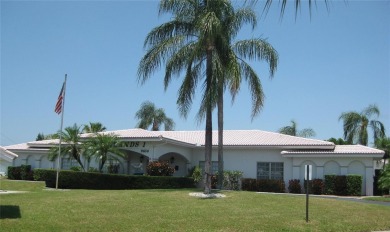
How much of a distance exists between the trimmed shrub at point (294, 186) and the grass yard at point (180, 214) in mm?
8305

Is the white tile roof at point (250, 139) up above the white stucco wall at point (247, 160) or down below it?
above

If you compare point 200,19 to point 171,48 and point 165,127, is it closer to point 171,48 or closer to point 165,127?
point 171,48

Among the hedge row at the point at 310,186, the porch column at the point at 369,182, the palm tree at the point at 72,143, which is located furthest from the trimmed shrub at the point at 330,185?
the palm tree at the point at 72,143

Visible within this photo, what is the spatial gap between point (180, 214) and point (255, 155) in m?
16.9

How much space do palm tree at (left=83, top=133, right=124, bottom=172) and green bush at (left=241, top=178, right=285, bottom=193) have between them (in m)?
8.51

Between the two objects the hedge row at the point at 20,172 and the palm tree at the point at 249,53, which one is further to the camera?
the hedge row at the point at 20,172

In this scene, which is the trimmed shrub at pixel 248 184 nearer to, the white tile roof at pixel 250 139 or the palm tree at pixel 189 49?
the white tile roof at pixel 250 139

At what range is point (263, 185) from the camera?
2936 centimetres

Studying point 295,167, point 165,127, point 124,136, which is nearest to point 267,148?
point 295,167

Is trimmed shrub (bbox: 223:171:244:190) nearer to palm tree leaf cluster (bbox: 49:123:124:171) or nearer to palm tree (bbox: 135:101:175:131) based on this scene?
palm tree leaf cluster (bbox: 49:123:124:171)

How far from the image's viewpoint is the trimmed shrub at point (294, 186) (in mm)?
28422

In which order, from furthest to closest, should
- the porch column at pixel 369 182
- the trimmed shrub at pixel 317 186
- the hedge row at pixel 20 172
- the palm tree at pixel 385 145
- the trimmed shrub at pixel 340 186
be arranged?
the hedge row at pixel 20 172
the palm tree at pixel 385 145
the trimmed shrub at pixel 317 186
the porch column at pixel 369 182
the trimmed shrub at pixel 340 186

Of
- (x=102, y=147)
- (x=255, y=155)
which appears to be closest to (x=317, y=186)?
(x=255, y=155)

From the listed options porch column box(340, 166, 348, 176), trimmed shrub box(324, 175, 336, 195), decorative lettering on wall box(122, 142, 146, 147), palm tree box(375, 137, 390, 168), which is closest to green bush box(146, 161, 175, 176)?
decorative lettering on wall box(122, 142, 146, 147)
